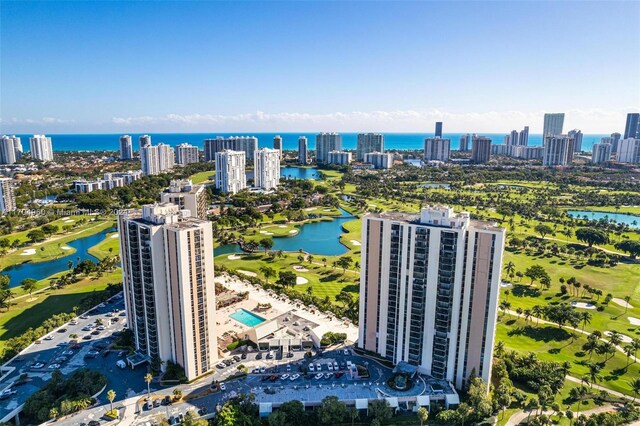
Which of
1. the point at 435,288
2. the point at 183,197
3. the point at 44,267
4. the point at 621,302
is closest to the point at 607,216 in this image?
the point at 621,302

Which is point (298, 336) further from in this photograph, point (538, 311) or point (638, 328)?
point (638, 328)

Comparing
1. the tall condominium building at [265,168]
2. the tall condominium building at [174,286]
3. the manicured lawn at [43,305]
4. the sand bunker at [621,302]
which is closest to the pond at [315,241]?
the manicured lawn at [43,305]

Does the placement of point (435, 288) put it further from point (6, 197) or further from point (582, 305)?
point (6, 197)

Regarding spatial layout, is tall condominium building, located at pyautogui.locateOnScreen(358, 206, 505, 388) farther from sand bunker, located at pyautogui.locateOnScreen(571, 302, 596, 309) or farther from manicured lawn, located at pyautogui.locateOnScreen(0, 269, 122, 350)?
manicured lawn, located at pyautogui.locateOnScreen(0, 269, 122, 350)

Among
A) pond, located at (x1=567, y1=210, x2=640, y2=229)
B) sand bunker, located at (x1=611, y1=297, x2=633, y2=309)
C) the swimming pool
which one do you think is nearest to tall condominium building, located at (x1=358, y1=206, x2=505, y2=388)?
the swimming pool

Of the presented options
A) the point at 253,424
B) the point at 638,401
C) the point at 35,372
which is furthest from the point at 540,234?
A: the point at 35,372
